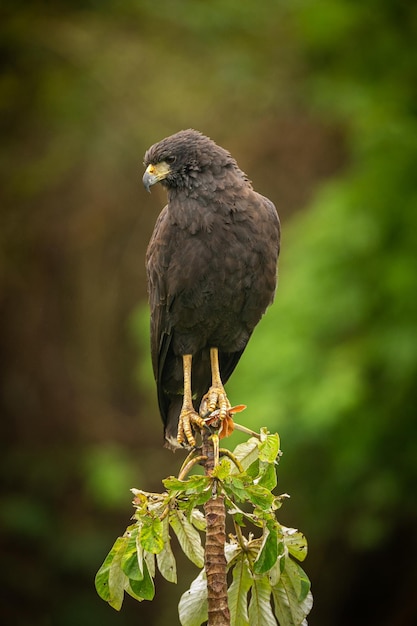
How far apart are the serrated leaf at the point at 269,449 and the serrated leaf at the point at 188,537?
402mm

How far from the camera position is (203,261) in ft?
12.6

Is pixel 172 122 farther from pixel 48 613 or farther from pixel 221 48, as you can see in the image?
pixel 48 613

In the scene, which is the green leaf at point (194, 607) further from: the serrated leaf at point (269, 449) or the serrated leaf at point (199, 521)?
the serrated leaf at point (269, 449)

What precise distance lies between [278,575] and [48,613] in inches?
297

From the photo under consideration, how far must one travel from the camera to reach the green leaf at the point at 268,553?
2900 mm

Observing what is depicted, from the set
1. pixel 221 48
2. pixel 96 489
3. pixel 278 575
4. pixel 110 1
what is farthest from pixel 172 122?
pixel 278 575

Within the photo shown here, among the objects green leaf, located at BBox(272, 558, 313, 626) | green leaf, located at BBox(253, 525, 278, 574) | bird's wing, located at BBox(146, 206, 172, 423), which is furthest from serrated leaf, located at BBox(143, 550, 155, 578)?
bird's wing, located at BBox(146, 206, 172, 423)

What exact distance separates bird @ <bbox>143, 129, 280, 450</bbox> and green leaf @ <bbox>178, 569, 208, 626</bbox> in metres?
0.81

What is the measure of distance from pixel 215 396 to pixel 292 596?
1.12 meters

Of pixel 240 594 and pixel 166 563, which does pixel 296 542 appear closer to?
pixel 240 594

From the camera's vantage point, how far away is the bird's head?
157 inches

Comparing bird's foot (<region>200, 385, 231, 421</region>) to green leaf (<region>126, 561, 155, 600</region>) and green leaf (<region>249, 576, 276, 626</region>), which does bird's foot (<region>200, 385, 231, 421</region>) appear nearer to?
green leaf (<region>249, 576, 276, 626</region>)

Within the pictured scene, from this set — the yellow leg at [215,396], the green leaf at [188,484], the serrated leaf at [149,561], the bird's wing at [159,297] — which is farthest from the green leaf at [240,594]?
the bird's wing at [159,297]

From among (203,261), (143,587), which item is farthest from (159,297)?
(143,587)
